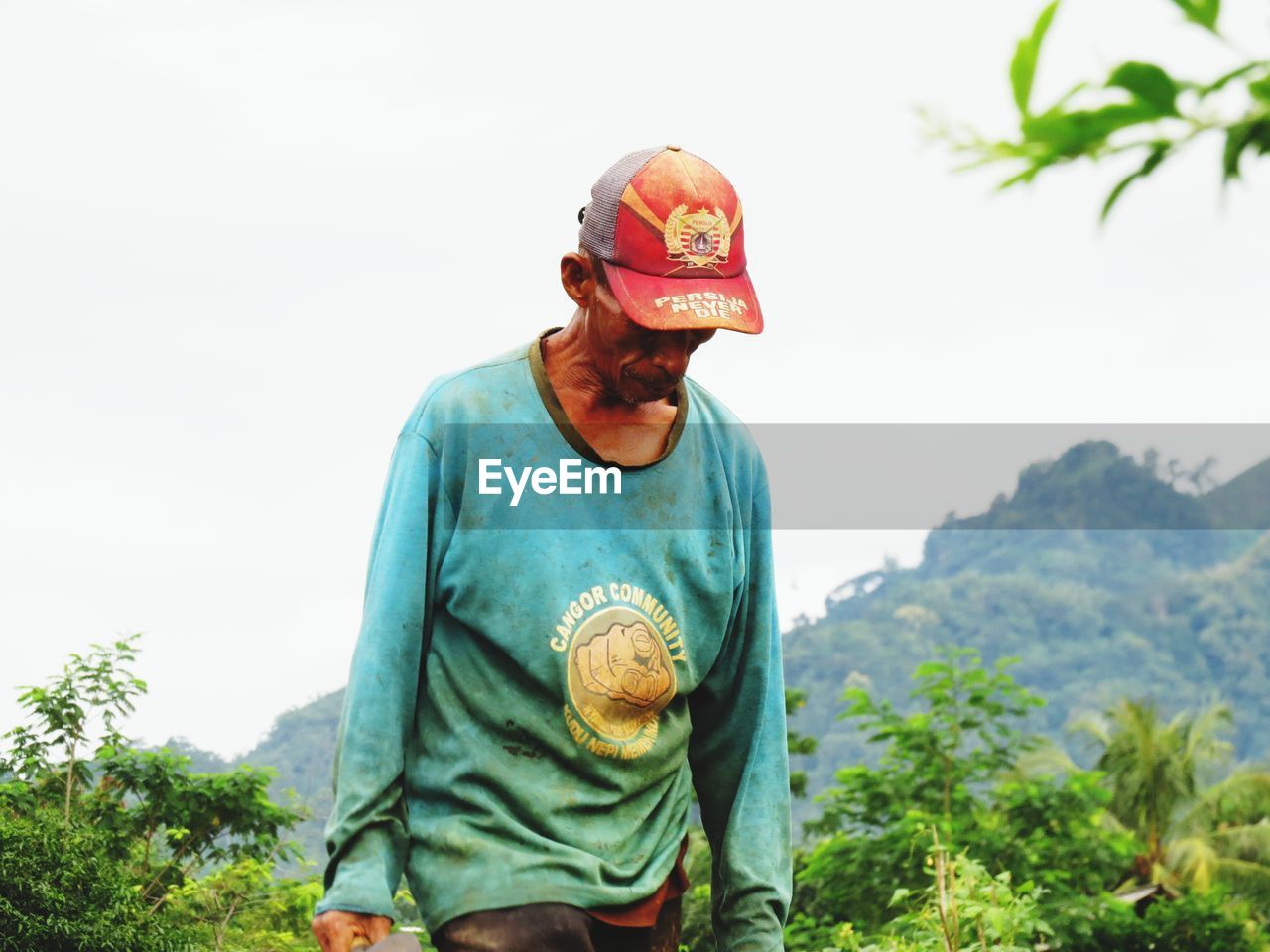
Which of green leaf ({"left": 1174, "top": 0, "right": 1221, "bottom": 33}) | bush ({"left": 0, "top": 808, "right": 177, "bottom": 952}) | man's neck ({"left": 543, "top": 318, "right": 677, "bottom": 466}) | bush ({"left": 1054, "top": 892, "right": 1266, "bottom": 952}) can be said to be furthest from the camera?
bush ({"left": 1054, "top": 892, "right": 1266, "bottom": 952})

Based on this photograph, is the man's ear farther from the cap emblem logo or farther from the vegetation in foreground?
the vegetation in foreground

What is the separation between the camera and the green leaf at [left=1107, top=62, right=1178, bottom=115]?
109cm

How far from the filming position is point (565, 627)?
11.0 ft

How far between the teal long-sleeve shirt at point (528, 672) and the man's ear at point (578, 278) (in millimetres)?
164

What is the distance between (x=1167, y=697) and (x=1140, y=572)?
51.7 ft

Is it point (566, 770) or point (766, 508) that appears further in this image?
point (766, 508)

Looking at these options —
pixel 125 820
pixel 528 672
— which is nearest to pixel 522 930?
pixel 528 672

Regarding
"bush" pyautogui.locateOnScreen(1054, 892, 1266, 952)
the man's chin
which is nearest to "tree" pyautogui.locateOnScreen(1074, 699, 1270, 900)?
"bush" pyautogui.locateOnScreen(1054, 892, 1266, 952)

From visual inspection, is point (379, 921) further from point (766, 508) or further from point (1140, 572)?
point (1140, 572)

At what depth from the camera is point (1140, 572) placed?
285ft

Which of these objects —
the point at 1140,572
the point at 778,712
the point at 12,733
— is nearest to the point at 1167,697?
the point at 1140,572

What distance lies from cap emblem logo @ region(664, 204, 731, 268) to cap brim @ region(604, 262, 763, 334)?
4 centimetres

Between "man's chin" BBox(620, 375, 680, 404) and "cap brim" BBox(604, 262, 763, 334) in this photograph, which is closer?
"cap brim" BBox(604, 262, 763, 334)

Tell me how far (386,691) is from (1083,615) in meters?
80.3
